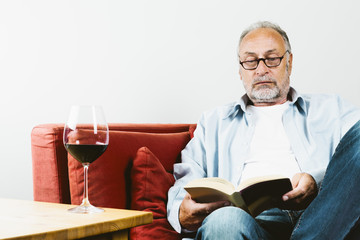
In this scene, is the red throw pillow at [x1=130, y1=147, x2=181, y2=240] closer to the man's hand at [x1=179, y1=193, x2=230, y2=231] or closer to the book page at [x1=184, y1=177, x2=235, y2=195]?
the man's hand at [x1=179, y1=193, x2=230, y2=231]

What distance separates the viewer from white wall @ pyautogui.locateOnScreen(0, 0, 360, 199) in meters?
2.01

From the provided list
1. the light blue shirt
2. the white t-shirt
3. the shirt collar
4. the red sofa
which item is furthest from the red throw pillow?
the shirt collar

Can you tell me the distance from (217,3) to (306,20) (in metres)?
0.48

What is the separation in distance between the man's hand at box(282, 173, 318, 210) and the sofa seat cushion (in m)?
0.53

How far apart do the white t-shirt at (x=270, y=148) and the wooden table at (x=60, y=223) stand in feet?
2.82

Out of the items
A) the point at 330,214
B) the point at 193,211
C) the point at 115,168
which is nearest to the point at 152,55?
the point at 115,168

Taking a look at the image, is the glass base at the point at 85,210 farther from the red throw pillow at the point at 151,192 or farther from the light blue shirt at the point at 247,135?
the light blue shirt at the point at 247,135

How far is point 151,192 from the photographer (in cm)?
161

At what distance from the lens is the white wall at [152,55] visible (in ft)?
6.60

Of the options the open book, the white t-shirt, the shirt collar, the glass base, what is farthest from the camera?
the shirt collar

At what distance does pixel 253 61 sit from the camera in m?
2.04

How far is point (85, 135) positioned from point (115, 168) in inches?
18.0

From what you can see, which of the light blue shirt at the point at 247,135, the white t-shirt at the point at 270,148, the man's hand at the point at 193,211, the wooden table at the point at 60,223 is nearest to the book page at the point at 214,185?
the man's hand at the point at 193,211

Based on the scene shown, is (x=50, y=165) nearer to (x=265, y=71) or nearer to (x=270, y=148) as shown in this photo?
(x=270, y=148)
